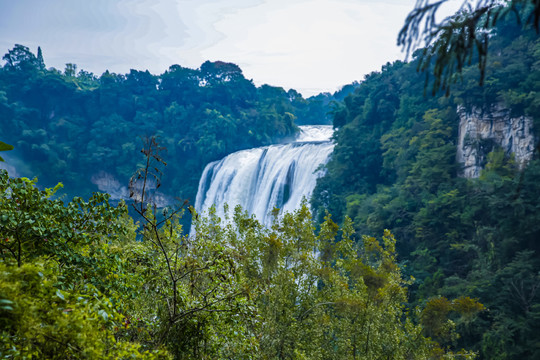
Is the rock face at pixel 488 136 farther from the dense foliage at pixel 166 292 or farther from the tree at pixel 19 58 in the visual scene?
the tree at pixel 19 58

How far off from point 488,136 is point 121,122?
3920cm

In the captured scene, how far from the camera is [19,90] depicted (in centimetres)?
4297

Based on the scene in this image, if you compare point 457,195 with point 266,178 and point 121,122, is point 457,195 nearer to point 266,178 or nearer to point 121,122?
point 266,178

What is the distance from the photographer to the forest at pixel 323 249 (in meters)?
3.00

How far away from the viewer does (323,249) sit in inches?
296

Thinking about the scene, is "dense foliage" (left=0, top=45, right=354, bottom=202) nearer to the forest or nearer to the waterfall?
the forest

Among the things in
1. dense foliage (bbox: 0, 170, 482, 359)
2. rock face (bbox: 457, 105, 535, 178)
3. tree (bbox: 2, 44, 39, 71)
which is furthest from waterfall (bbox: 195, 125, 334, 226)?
tree (bbox: 2, 44, 39, 71)

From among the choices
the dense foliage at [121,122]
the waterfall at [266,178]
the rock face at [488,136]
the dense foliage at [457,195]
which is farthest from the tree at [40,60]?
the rock face at [488,136]

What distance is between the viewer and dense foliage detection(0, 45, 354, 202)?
133 ft

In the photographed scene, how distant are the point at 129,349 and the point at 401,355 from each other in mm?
5448

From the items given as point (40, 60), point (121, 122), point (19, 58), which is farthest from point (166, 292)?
point (40, 60)

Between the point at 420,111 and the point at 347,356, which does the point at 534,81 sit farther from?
→ the point at 347,356

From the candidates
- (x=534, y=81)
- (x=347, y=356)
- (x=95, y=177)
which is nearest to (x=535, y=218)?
(x=534, y=81)

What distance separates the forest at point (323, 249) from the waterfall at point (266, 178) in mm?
1767
